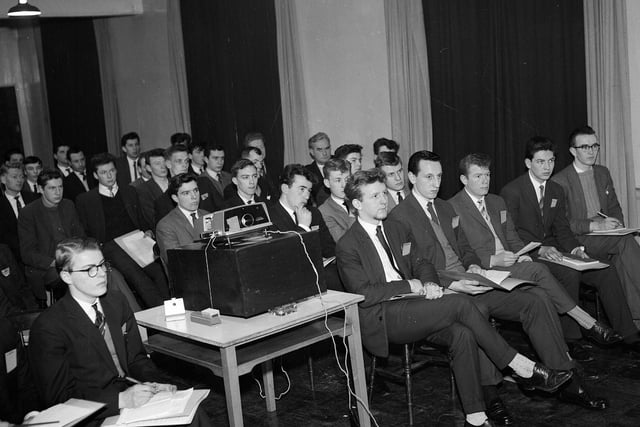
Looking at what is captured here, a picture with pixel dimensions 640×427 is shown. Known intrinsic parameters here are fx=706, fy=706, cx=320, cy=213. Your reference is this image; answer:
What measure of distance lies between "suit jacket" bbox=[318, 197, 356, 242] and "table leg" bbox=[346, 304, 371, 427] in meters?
1.62

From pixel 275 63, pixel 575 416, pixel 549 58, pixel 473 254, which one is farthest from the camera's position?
pixel 275 63

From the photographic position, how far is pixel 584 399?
390 cm

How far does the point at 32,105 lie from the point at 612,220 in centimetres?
1047

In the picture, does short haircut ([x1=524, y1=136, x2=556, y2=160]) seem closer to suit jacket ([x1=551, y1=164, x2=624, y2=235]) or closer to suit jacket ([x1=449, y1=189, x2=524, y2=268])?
suit jacket ([x1=551, y1=164, x2=624, y2=235])

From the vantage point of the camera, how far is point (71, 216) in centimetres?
609

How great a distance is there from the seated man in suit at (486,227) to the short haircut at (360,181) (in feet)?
3.23

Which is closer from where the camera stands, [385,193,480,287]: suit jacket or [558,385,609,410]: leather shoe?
[558,385,609,410]: leather shoe

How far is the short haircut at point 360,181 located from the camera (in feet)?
13.5

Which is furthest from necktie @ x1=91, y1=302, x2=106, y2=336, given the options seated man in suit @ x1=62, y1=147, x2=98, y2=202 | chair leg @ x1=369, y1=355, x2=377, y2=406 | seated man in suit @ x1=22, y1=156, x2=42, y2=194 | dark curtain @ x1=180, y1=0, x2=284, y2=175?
seated man in suit @ x1=62, y1=147, x2=98, y2=202

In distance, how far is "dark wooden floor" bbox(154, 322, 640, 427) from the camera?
384 cm

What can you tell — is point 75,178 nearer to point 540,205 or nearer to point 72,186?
point 72,186

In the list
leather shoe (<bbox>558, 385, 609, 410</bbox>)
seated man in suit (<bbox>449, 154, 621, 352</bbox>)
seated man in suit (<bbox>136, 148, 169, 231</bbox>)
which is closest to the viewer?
leather shoe (<bbox>558, 385, 609, 410</bbox>)

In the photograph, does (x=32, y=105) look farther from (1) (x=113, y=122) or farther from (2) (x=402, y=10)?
(2) (x=402, y=10)

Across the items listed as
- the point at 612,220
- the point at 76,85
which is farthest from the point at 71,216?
the point at 76,85
